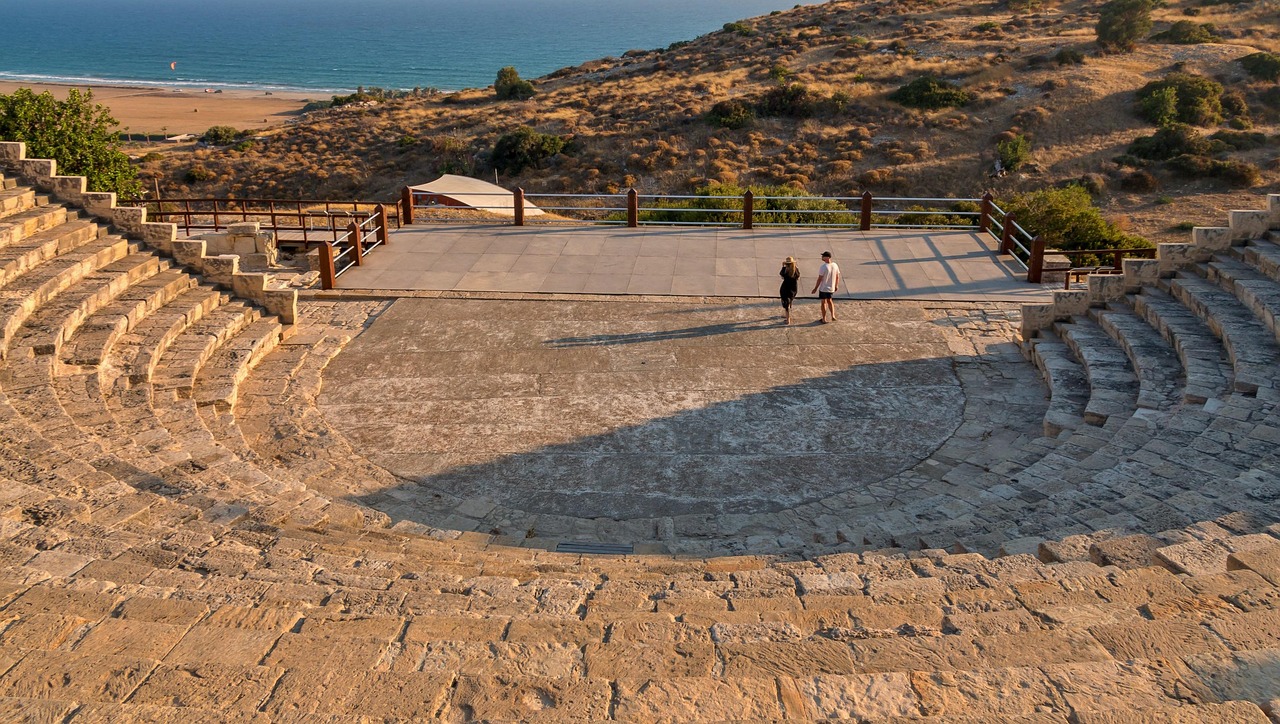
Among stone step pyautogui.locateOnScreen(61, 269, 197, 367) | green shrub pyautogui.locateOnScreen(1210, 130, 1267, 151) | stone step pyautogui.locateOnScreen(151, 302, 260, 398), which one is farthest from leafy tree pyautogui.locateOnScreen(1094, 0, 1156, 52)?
stone step pyautogui.locateOnScreen(61, 269, 197, 367)

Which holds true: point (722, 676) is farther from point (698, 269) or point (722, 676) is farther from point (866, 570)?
point (698, 269)

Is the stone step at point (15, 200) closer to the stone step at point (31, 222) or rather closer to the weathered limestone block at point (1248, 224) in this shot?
the stone step at point (31, 222)

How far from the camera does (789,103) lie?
4838 cm

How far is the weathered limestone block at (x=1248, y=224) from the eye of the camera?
13539mm

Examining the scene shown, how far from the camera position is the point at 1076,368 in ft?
42.2

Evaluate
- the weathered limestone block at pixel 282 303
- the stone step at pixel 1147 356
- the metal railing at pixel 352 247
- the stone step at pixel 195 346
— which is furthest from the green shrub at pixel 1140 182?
the stone step at pixel 195 346

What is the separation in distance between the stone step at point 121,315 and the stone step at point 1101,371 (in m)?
11.9

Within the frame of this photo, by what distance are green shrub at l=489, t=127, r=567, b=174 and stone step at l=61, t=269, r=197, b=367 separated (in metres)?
31.8

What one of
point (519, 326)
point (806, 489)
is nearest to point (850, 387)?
point (806, 489)

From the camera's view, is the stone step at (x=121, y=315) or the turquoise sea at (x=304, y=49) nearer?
the stone step at (x=121, y=315)

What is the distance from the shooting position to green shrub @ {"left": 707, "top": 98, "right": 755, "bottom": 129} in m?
46.9

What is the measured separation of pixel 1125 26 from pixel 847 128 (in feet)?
61.1

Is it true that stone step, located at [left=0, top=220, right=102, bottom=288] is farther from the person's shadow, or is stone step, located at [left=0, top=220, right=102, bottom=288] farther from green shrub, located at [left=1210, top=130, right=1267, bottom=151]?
green shrub, located at [left=1210, top=130, right=1267, bottom=151]

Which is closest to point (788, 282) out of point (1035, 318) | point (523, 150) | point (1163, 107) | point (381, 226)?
point (1035, 318)
